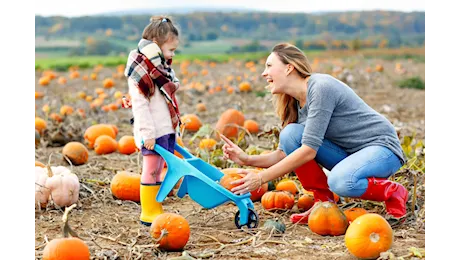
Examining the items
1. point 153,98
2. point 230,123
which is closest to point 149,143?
point 153,98

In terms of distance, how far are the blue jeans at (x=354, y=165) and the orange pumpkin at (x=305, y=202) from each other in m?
0.35

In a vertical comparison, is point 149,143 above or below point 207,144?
above

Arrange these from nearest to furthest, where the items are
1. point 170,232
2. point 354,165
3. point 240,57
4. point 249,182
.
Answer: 1. point 170,232
2. point 249,182
3. point 354,165
4. point 240,57

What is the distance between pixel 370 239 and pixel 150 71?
1.59m

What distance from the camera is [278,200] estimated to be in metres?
Result: 4.17

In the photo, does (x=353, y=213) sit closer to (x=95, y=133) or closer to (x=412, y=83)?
(x=95, y=133)

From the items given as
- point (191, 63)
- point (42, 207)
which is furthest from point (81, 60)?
point (42, 207)

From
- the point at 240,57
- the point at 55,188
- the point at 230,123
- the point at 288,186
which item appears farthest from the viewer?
the point at 240,57

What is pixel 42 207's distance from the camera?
13.8 ft

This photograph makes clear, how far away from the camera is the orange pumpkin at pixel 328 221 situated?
11.8 ft

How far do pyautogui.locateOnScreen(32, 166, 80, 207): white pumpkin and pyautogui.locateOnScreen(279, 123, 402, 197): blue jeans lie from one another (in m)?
1.45

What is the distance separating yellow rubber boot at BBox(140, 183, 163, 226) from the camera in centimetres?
388
